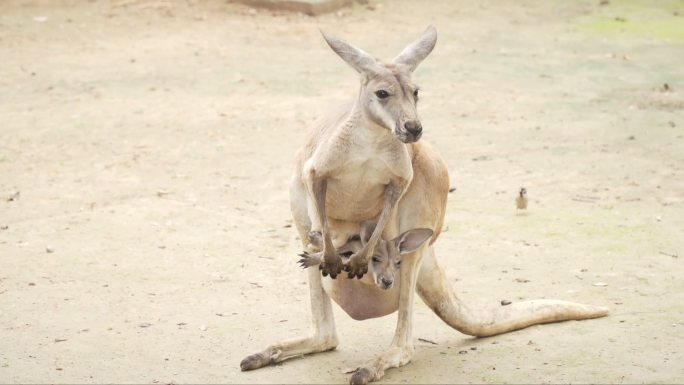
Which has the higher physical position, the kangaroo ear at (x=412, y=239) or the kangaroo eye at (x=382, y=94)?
the kangaroo eye at (x=382, y=94)

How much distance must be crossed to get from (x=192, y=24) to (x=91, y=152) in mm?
4019

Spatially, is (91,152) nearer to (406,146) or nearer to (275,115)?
(275,115)

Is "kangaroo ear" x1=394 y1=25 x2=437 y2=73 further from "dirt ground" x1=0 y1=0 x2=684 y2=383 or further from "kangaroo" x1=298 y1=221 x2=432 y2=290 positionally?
"dirt ground" x1=0 y1=0 x2=684 y2=383

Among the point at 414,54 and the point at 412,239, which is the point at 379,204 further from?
the point at 414,54

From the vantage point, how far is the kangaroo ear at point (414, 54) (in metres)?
4.38

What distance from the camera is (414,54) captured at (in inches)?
175

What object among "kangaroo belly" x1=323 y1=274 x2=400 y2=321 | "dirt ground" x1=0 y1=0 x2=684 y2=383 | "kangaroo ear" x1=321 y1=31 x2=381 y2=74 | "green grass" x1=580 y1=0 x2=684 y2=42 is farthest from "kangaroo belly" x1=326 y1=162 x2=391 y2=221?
"green grass" x1=580 y1=0 x2=684 y2=42

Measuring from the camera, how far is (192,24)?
11.6 metres

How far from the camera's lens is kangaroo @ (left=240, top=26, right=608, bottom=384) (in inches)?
169

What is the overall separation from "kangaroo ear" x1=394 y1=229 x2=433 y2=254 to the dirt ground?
0.50 m

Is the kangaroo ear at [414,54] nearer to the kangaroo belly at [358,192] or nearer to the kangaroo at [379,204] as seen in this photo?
the kangaroo at [379,204]

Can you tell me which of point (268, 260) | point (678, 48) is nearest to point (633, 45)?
point (678, 48)

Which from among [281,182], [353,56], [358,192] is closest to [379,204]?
[358,192]

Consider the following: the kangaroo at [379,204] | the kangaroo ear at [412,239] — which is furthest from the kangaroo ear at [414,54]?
the kangaroo ear at [412,239]
